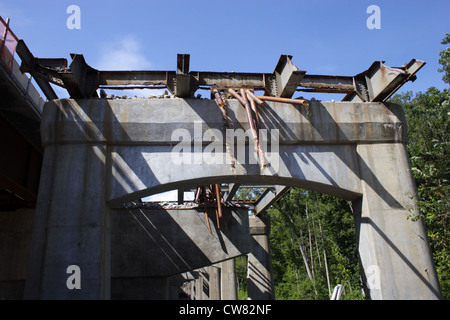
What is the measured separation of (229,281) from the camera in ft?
71.8

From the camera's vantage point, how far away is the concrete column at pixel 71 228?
20.2 ft

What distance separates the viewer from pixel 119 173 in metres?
7.08

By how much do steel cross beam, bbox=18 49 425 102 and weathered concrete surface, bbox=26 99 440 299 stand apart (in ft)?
1.27

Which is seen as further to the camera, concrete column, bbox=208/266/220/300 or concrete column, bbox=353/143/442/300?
concrete column, bbox=208/266/220/300

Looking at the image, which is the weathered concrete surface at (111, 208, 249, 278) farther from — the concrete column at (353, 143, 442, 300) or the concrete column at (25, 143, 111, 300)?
the concrete column at (353, 143, 442, 300)

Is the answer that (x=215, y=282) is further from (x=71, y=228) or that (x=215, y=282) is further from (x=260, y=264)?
(x=71, y=228)

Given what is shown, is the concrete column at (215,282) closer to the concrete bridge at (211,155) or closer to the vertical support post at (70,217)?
the concrete bridge at (211,155)

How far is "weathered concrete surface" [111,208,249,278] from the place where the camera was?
Answer: 1370cm

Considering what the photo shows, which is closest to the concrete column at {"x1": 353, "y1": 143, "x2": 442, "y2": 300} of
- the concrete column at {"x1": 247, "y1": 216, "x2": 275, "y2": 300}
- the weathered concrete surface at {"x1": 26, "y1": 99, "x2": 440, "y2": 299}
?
the weathered concrete surface at {"x1": 26, "y1": 99, "x2": 440, "y2": 299}

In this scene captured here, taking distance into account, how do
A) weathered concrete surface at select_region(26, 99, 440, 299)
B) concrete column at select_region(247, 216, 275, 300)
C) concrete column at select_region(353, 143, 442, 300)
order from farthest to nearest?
concrete column at select_region(247, 216, 275, 300)
concrete column at select_region(353, 143, 442, 300)
weathered concrete surface at select_region(26, 99, 440, 299)

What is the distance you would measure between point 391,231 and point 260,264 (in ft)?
37.3

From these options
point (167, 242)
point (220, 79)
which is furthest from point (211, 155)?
point (167, 242)

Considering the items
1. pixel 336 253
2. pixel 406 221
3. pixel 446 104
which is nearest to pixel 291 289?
pixel 336 253

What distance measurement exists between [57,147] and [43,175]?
631 millimetres
